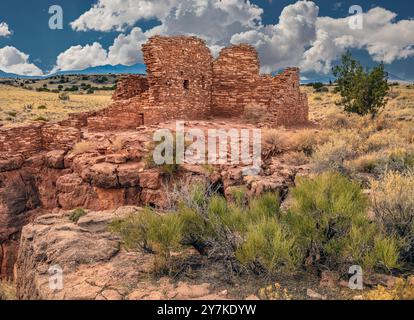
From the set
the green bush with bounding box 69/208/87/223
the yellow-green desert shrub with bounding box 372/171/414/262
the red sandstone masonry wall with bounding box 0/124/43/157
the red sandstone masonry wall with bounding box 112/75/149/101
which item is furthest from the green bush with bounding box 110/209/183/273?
the red sandstone masonry wall with bounding box 112/75/149/101

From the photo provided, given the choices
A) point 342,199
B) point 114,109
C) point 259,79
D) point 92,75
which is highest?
point 92,75

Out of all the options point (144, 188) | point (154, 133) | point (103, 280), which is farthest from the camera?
point (154, 133)

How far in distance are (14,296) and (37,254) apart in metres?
0.66

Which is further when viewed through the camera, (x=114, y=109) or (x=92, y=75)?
(x=92, y=75)

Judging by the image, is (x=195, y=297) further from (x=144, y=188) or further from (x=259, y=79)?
(x=259, y=79)

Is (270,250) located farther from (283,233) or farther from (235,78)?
(235,78)

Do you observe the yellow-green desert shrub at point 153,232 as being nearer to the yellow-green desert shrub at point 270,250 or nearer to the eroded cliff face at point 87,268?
the eroded cliff face at point 87,268

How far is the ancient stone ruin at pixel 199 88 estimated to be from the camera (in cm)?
1368

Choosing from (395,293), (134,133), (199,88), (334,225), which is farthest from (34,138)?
(395,293)

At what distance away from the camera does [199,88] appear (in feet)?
49.2

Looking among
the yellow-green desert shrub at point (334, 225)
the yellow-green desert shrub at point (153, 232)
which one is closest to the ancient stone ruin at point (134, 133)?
the yellow-green desert shrub at point (153, 232)

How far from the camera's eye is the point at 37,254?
6.09 metres
